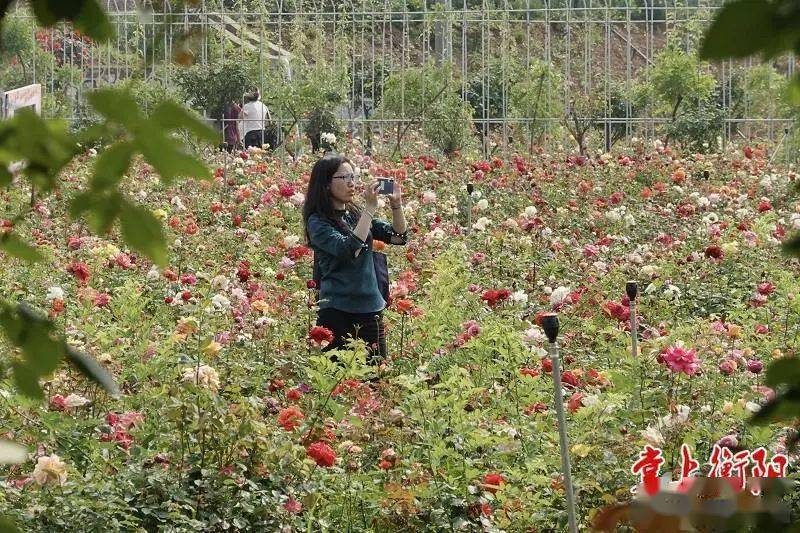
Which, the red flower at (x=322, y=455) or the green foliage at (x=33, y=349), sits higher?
the green foliage at (x=33, y=349)

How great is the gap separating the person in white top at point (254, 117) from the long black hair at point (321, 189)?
8.03m

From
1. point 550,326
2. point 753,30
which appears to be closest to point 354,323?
point 550,326

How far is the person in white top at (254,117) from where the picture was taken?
1345 centimetres

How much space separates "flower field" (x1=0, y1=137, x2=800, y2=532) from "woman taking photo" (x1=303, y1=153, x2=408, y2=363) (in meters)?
0.12

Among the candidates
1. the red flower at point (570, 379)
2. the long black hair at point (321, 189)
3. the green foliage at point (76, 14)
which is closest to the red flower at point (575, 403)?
the red flower at point (570, 379)

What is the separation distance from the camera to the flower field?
3.17m

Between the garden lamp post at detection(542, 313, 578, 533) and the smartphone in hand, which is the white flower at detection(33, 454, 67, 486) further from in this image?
the smartphone in hand

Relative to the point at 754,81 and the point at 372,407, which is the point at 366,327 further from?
the point at 754,81

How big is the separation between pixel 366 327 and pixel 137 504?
2084 millimetres

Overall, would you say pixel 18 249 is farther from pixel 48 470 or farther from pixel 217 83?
pixel 217 83

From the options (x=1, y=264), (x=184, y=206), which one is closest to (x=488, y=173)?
(x=184, y=206)

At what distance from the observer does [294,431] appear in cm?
347

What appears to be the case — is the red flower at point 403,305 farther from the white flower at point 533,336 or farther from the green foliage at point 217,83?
the green foliage at point 217,83

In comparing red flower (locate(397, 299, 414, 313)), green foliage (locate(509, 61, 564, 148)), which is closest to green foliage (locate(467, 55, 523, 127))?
green foliage (locate(509, 61, 564, 148))
